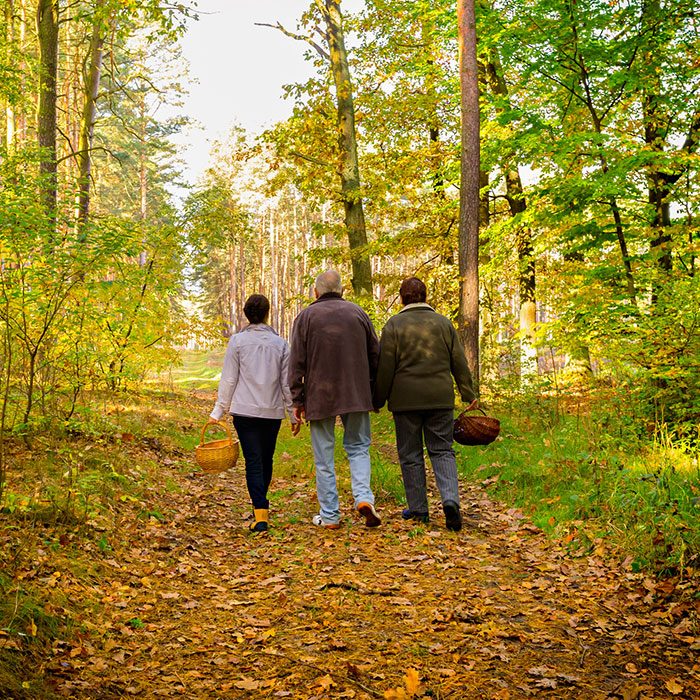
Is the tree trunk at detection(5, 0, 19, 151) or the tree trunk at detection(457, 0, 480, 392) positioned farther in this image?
the tree trunk at detection(5, 0, 19, 151)

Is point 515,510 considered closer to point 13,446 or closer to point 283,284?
point 13,446

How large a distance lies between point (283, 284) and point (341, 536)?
46.4 meters

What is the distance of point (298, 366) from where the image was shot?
688 centimetres

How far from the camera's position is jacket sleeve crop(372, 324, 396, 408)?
6840 millimetres

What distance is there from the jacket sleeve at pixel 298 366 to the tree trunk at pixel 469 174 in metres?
4.60

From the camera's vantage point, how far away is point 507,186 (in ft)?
57.0

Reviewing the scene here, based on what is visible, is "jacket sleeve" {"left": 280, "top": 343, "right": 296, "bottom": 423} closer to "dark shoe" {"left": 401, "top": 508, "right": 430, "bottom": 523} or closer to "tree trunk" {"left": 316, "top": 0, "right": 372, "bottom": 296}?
"dark shoe" {"left": 401, "top": 508, "right": 430, "bottom": 523}

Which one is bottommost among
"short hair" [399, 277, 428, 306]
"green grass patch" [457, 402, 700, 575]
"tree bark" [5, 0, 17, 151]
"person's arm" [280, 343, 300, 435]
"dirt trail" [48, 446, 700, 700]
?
"dirt trail" [48, 446, 700, 700]

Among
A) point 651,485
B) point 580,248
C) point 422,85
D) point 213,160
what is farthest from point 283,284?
point 651,485

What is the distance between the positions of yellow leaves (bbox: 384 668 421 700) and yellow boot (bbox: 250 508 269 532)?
136 inches

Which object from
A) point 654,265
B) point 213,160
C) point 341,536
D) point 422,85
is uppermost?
point 213,160

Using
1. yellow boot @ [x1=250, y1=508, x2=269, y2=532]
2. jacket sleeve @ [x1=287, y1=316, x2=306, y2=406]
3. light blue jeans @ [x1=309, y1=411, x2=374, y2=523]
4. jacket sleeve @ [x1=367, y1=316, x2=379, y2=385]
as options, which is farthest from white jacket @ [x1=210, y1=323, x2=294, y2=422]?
yellow boot @ [x1=250, y1=508, x2=269, y2=532]

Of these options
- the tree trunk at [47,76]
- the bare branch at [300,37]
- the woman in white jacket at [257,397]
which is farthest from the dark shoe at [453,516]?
the bare branch at [300,37]

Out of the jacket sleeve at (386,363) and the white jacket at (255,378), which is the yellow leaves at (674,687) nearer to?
the jacket sleeve at (386,363)
